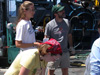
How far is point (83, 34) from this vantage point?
333 inches

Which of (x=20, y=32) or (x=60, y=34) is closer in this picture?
(x=20, y=32)

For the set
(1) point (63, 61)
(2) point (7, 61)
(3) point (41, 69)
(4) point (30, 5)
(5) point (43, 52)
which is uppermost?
(4) point (30, 5)

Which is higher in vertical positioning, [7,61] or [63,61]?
[63,61]

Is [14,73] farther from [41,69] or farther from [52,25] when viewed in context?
[52,25]

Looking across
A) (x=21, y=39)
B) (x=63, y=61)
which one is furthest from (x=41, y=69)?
(x=63, y=61)

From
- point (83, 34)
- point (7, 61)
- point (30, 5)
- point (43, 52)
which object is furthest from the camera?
point (83, 34)

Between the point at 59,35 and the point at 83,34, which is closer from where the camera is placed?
the point at 59,35

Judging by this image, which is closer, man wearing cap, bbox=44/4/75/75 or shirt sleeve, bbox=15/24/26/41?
shirt sleeve, bbox=15/24/26/41

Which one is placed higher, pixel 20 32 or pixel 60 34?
pixel 20 32

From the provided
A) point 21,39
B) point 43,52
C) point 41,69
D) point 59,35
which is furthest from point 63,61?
point 43,52

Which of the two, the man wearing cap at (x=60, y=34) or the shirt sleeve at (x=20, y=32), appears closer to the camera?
the shirt sleeve at (x=20, y=32)

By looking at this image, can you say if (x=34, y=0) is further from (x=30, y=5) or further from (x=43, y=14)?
(x=30, y=5)

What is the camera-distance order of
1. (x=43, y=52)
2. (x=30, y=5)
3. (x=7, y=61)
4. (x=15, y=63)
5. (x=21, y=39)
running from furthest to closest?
(x=7, y=61), (x=30, y=5), (x=21, y=39), (x=15, y=63), (x=43, y=52)

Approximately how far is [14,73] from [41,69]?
12.4 inches
